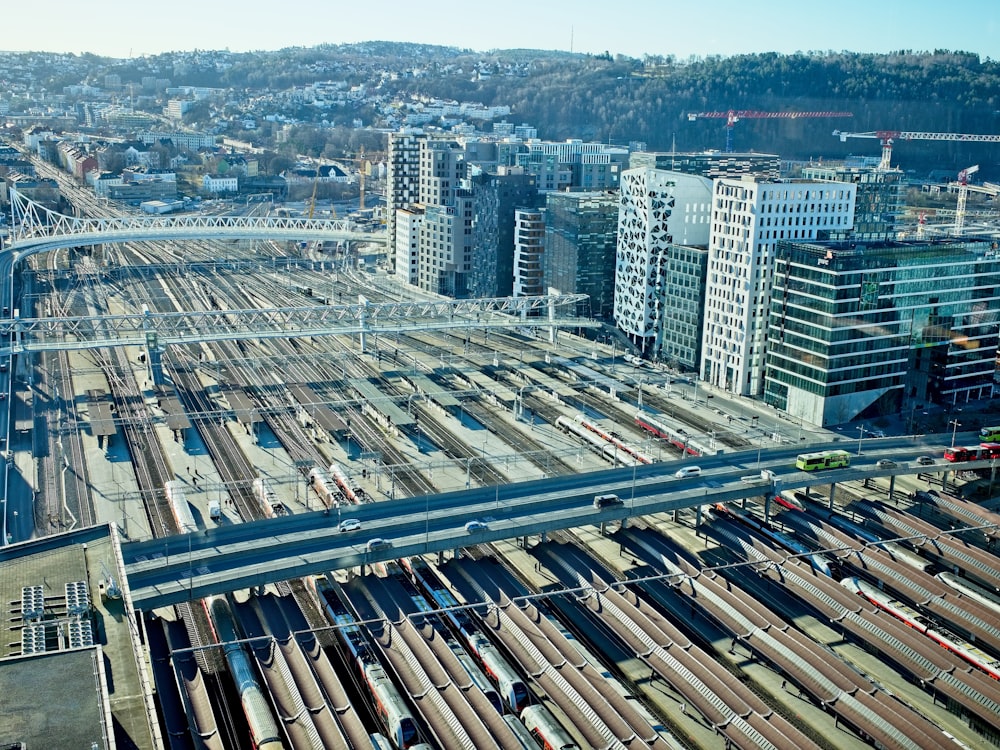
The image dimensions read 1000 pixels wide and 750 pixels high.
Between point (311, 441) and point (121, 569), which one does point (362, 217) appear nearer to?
point (311, 441)

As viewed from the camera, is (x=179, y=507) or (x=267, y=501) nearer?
→ (x=179, y=507)

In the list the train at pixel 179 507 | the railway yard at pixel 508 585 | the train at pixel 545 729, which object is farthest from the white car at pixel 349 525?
the train at pixel 545 729

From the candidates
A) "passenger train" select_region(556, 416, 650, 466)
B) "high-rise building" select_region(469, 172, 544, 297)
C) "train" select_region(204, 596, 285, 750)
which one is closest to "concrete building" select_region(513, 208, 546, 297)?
"high-rise building" select_region(469, 172, 544, 297)

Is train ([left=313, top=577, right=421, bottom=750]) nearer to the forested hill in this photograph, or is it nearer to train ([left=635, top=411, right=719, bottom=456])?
train ([left=635, top=411, right=719, bottom=456])

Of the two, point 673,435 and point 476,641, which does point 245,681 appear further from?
point 673,435

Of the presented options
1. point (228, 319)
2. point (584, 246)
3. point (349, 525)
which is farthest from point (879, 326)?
point (228, 319)
